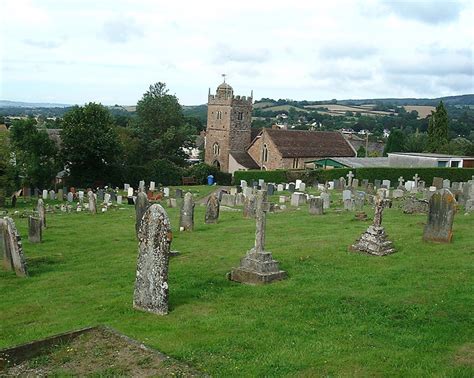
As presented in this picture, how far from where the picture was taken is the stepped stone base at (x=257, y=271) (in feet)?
39.9

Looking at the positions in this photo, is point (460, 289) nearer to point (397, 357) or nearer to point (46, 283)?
point (397, 357)

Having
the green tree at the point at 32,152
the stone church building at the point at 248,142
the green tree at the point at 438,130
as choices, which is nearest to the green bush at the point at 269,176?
the stone church building at the point at 248,142

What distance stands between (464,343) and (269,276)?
4634mm

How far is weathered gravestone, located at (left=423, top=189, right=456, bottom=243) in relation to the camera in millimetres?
15523

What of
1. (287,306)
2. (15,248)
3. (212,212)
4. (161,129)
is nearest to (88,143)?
(161,129)

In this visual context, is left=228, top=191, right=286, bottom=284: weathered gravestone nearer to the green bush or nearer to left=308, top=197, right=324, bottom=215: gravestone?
left=308, top=197, right=324, bottom=215: gravestone

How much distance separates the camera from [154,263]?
1062 cm

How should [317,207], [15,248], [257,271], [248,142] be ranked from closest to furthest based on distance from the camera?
1. [257,271]
2. [15,248]
3. [317,207]
4. [248,142]

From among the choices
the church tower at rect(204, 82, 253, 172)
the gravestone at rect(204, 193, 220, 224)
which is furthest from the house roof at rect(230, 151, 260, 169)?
the gravestone at rect(204, 193, 220, 224)

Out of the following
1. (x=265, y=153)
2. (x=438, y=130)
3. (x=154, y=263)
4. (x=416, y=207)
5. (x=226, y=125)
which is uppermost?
(x=438, y=130)

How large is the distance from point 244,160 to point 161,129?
475 inches

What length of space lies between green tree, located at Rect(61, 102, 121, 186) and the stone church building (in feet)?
55.7

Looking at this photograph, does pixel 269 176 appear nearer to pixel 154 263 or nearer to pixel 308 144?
pixel 308 144

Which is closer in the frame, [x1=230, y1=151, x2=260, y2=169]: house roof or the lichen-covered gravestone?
the lichen-covered gravestone
